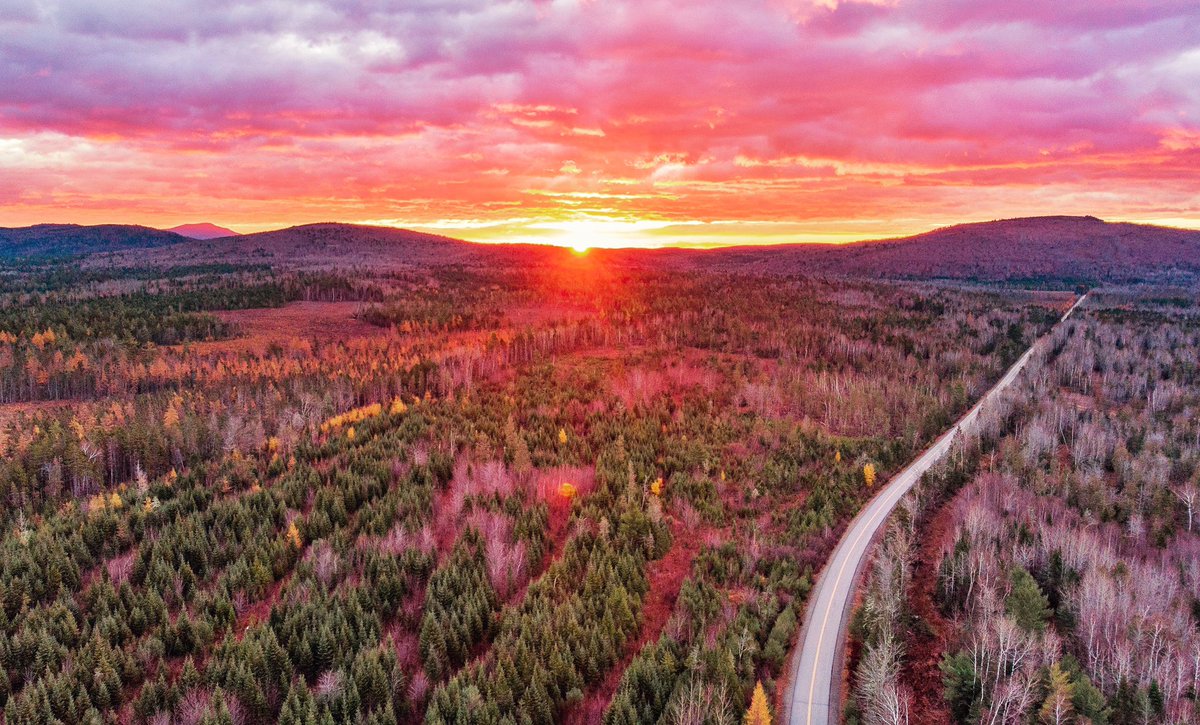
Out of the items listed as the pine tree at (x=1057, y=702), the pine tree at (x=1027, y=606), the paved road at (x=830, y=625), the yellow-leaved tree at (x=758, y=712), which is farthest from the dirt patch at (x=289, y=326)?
the pine tree at (x=1057, y=702)

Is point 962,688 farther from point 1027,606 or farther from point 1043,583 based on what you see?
point 1043,583

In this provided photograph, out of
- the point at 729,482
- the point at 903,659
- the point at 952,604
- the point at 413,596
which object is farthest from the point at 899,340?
the point at 413,596

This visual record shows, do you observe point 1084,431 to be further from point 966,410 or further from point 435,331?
point 435,331

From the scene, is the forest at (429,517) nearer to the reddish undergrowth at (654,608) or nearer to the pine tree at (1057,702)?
the reddish undergrowth at (654,608)

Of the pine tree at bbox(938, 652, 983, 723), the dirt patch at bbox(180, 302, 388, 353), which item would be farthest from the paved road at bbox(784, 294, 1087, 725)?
the dirt patch at bbox(180, 302, 388, 353)

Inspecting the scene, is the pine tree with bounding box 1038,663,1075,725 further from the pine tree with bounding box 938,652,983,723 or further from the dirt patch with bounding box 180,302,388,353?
the dirt patch with bounding box 180,302,388,353

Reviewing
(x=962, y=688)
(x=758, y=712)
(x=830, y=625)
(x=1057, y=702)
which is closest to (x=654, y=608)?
(x=830, y=625)
